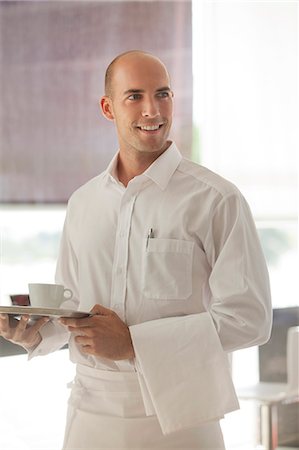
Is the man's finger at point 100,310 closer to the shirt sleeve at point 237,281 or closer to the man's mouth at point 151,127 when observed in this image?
the shirt sleeve at point 237,281

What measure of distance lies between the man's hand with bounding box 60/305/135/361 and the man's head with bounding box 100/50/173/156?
0.39m

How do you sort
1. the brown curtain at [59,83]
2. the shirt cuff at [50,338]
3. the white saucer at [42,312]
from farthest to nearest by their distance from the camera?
the brown curtain at [59,83]
the shirt cuff at [50,338]
the white saucer at [42,312]

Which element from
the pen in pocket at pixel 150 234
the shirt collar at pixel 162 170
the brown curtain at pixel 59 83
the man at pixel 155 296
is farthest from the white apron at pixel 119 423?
the brown curtain at pixel 59 83

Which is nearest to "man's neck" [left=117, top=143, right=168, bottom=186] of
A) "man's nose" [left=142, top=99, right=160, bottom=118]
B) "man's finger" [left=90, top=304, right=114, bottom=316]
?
"man's nose" [left=142, top=99, right=160, bottom=118]

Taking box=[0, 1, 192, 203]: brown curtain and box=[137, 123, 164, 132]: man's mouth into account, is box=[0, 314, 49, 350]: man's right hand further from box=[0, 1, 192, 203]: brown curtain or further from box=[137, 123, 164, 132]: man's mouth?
box=[0, 1, 192, 203]: brown curtain

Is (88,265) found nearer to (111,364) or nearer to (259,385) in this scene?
(111,364)

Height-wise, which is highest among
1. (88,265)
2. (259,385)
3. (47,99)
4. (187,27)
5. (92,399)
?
(187,27)

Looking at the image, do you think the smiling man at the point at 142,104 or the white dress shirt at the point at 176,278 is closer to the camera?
the white dress shirt at the point at 176,278

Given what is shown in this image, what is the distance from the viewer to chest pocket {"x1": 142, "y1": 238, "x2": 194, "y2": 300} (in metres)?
1.81

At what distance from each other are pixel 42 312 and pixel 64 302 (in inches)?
12.7

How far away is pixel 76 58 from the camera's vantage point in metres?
3.85

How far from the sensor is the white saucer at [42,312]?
167 centimetres

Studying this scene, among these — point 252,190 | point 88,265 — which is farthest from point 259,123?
point 88,265

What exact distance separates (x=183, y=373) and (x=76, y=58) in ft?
7.67
